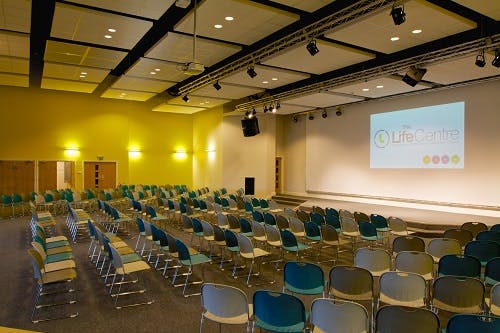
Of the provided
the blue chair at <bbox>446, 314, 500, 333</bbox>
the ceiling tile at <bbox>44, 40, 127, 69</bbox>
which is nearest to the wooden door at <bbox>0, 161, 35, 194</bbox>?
the ceiling tile at <bbox>44, 40, 127, 69</bbox>

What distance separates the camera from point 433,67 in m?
9.52

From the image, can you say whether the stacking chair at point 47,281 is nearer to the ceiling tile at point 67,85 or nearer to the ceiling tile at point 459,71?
the ceiling tile at point 459,71

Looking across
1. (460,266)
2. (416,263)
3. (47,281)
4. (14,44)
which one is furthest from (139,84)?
(460,266)

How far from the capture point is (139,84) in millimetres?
13664

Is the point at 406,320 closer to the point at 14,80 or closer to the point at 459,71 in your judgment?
the point at 459,71

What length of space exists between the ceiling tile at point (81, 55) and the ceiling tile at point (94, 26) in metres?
0.77

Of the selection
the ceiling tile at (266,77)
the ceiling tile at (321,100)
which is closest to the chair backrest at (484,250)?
the ceiling tile at (266,77)

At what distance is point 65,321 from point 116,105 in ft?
50.1

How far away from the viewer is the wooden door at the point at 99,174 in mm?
17609

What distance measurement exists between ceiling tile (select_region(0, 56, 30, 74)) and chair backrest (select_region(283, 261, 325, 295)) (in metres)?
10.7

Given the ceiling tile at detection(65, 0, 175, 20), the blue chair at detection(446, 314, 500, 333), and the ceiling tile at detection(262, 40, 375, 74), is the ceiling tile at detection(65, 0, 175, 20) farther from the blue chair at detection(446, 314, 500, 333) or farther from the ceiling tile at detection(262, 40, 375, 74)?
the blue chair at detection(446, 314, 500, 333)

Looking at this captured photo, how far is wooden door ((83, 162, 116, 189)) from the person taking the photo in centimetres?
1761

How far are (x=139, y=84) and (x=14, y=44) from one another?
4794 mm

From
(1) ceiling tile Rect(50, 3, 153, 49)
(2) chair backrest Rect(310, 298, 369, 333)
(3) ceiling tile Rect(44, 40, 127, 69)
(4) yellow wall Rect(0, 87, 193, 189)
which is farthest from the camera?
(4) yellow wall Rect(0, 87, 193, 189)
